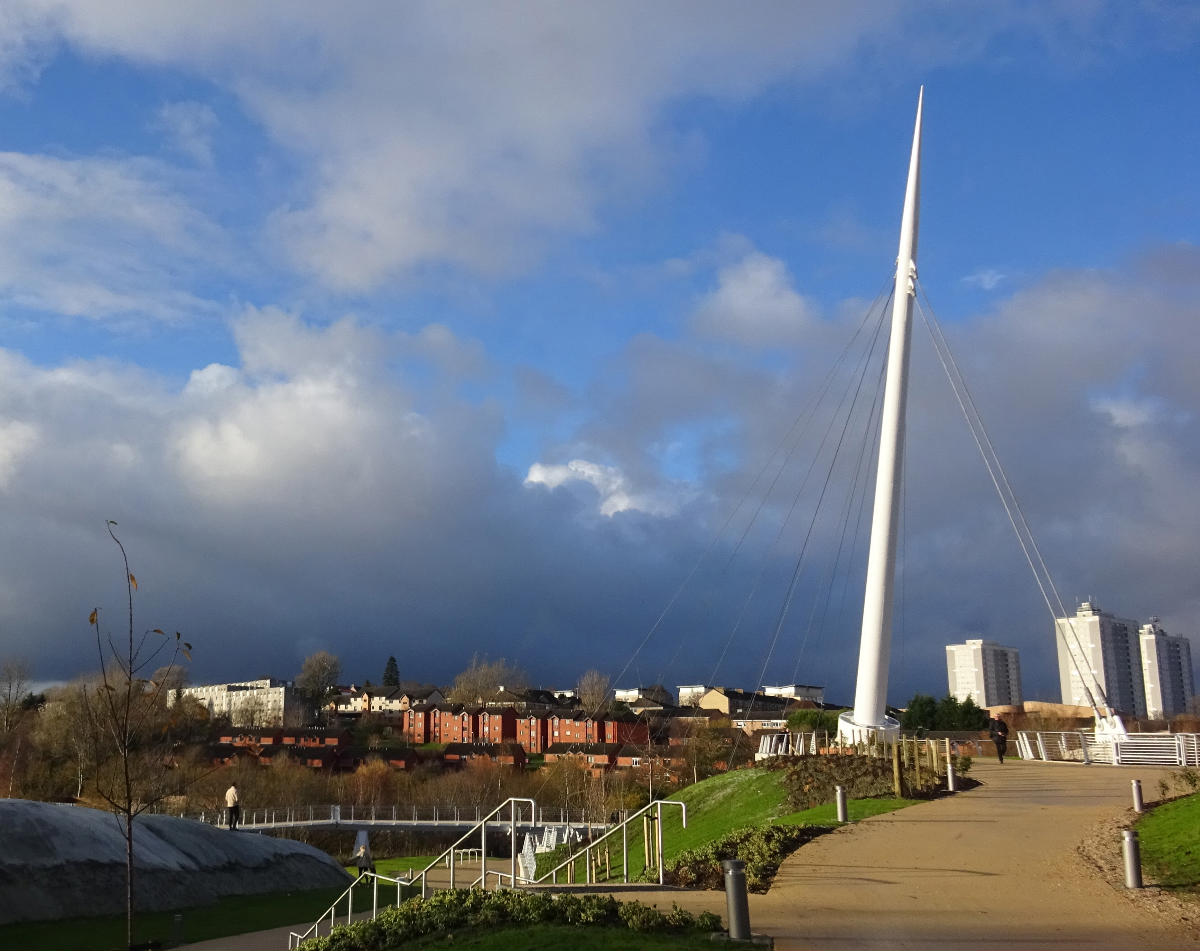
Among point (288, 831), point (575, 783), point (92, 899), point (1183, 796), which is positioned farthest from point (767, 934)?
point (575, 783)

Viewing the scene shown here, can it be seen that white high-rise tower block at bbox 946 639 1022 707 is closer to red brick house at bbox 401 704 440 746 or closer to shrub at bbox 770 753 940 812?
red brick house at bbox 401 704 440 746

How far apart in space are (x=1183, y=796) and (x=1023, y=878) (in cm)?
839

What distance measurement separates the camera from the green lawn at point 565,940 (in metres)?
10.4

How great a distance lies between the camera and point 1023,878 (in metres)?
14.0

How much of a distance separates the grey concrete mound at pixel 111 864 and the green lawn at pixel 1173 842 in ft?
70.8

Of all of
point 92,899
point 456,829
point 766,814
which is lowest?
point 456,829

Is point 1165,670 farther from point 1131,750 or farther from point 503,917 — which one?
point 503,917

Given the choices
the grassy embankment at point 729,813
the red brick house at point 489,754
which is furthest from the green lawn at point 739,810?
the red brick house at point 489,754

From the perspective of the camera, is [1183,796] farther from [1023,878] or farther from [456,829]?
[456,829]

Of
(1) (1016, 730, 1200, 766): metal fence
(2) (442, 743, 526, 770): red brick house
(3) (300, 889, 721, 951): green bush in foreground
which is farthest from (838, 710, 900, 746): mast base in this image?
(2) (442, 743, 526, 770): red brick house

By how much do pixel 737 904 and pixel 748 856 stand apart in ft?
16.7

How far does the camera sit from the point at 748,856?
1570 cm

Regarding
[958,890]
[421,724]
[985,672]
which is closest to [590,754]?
[421,724]

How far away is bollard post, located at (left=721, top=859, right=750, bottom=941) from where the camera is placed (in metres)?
10.7
